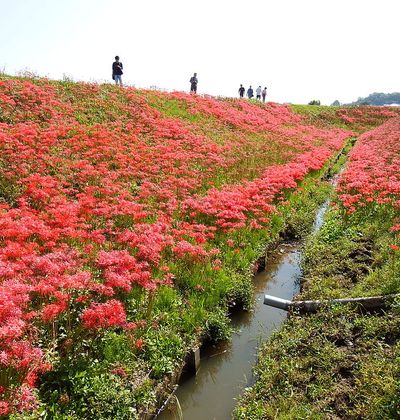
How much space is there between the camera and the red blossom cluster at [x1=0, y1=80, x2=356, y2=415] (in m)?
6.63

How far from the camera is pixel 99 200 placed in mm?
12719

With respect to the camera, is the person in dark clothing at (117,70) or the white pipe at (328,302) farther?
the person in dark clothing at (117,70)

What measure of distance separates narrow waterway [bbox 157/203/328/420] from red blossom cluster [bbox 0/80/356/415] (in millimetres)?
1725

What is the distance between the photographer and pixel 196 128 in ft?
82.7

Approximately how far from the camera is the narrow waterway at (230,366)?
7023 mm

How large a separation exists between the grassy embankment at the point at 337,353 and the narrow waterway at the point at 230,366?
1.84 ft

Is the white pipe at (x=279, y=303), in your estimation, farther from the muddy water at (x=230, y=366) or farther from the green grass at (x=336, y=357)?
the muddy water at (x=230, y=366)

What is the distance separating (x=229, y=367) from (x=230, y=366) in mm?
35

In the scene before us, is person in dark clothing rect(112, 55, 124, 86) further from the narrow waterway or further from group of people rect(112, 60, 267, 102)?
the narrow waterway

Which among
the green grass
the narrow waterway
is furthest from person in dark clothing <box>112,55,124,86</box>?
the green grass

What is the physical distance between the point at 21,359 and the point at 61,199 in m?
7.19

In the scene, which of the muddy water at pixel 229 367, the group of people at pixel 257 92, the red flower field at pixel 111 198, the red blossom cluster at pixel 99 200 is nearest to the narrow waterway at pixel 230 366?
the muddy water at pixel 229 367

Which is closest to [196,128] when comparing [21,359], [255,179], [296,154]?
[296,154]

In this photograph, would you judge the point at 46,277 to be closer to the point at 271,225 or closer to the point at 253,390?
the point at 253,390
